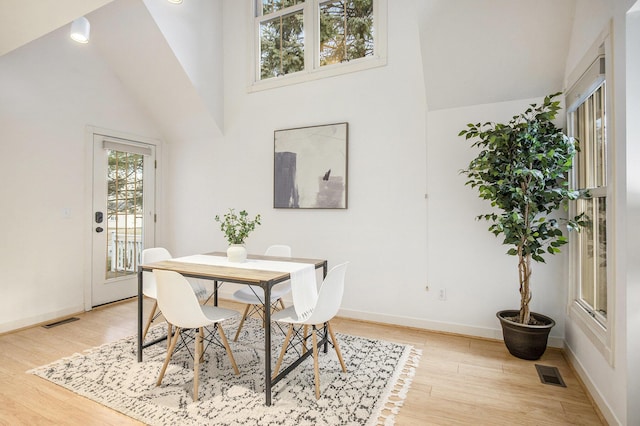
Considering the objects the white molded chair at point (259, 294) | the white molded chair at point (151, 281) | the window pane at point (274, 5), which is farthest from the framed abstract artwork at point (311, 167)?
the window pane at point (274, 5)

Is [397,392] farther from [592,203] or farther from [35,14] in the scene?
[35,14]

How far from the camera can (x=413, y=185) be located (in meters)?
3.34

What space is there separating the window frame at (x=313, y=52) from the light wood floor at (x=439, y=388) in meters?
2.78

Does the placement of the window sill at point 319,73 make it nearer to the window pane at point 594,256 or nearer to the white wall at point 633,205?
the white wall at point 633,205

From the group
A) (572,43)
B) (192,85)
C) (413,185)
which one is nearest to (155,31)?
(192,85)

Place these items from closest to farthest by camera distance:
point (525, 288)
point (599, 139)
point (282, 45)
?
1. point (599, 139)
2. point (525, 288)
3. point (282, 45)

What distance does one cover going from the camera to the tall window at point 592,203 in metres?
2.00

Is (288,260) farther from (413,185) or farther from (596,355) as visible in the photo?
(596,355)

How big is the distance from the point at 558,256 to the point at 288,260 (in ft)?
7.57

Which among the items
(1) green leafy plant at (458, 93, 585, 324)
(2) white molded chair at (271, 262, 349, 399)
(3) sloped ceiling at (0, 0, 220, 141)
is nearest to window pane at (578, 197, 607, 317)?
(1) green leafy plant at (458, 93, 585, 324)

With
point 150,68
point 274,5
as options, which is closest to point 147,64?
point 150,68

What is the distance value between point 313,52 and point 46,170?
3.16 meters

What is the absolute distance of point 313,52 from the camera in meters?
3.87

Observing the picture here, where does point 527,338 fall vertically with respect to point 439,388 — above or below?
above
